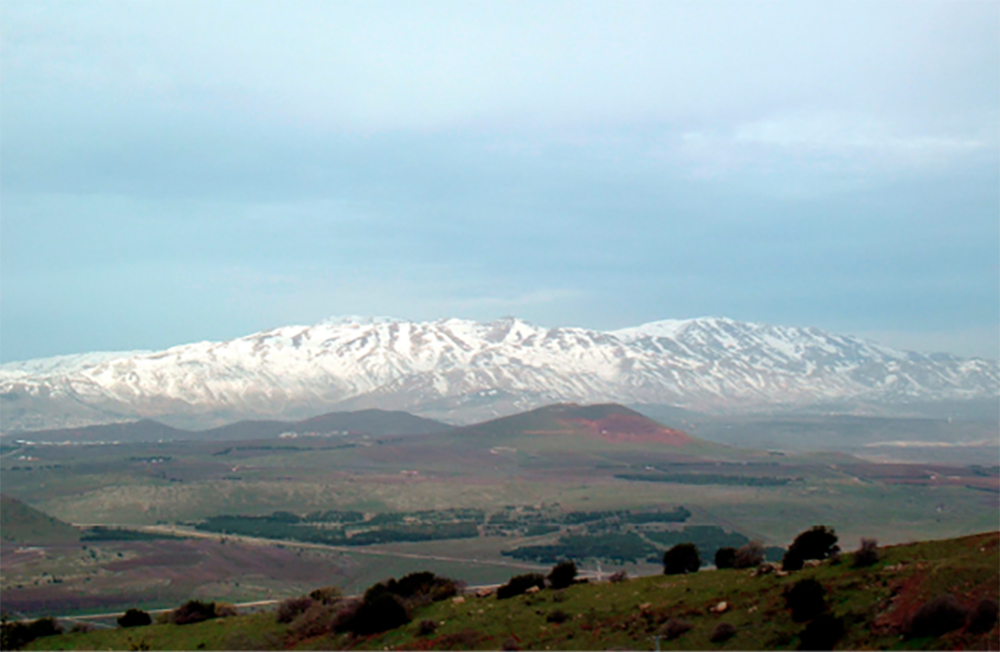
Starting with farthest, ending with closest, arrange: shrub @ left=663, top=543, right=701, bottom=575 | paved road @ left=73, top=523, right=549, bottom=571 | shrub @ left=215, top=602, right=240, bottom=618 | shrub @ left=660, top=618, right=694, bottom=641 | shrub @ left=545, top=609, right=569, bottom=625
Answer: paved road @ left=73, top=523, right=549, bottom=571 → shrub @ left=215, top=602, right=240, bottom=618 → shrub @ left=663, top=543, right=701, bottom=575 → shrub @ left=545, top=609, right=569, bottom=625 → shrub @ left=660, top=618, right=694, bottom=641

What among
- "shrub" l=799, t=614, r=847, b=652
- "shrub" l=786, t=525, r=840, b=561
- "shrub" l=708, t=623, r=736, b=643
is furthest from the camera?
"shrub" l=786, t=525, r=840, b=561

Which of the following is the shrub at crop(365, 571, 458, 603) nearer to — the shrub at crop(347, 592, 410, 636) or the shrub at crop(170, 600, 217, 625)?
the shrub at crop(347, 592, 410, 636)

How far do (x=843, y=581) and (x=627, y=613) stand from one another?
7.26 metres

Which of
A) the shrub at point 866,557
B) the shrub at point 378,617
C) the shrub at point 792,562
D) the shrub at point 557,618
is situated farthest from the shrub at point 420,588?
→ the shrub at point 866,557

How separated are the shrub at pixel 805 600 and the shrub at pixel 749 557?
31.5 ft

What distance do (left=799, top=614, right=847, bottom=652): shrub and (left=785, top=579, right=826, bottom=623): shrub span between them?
1.72 m

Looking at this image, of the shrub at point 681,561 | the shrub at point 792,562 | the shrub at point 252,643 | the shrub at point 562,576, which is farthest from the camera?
the shrub at point 681,561

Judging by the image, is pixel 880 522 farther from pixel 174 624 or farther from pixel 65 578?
pixel 174 624

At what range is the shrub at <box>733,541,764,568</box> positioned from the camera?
123 ft

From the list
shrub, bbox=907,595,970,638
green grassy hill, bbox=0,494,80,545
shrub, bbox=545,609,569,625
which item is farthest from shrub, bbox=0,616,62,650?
green grassy hill, bbox=0,494,80,545

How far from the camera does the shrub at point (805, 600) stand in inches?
1043

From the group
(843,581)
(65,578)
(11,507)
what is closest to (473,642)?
(843,581)

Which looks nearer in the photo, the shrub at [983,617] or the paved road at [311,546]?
the shrub at [983,617]

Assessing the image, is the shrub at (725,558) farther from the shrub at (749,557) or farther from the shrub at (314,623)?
the shrub at (314,623)
